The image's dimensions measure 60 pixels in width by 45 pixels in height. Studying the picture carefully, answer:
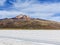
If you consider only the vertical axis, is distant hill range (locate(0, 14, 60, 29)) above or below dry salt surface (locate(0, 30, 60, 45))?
above

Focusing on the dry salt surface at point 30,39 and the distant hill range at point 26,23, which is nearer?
the dry salt surface at point 30,39


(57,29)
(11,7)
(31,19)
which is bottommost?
(57,29)

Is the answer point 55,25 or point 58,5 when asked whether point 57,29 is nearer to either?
point 55,25

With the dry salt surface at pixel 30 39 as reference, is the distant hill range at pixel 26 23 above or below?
above

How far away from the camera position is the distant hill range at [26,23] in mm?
6471

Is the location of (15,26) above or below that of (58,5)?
below

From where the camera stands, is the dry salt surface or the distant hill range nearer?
the dry salt surface

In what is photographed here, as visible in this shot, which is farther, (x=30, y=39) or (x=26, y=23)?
(x=26, y=23)

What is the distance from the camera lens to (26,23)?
6699mm

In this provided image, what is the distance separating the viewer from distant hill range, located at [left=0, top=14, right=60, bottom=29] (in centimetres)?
647

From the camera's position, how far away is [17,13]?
654 cm

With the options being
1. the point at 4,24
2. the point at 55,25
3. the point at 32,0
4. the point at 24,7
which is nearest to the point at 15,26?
the point at 4,24

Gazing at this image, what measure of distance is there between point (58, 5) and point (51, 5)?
34 cm

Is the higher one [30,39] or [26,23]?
[26,23]
